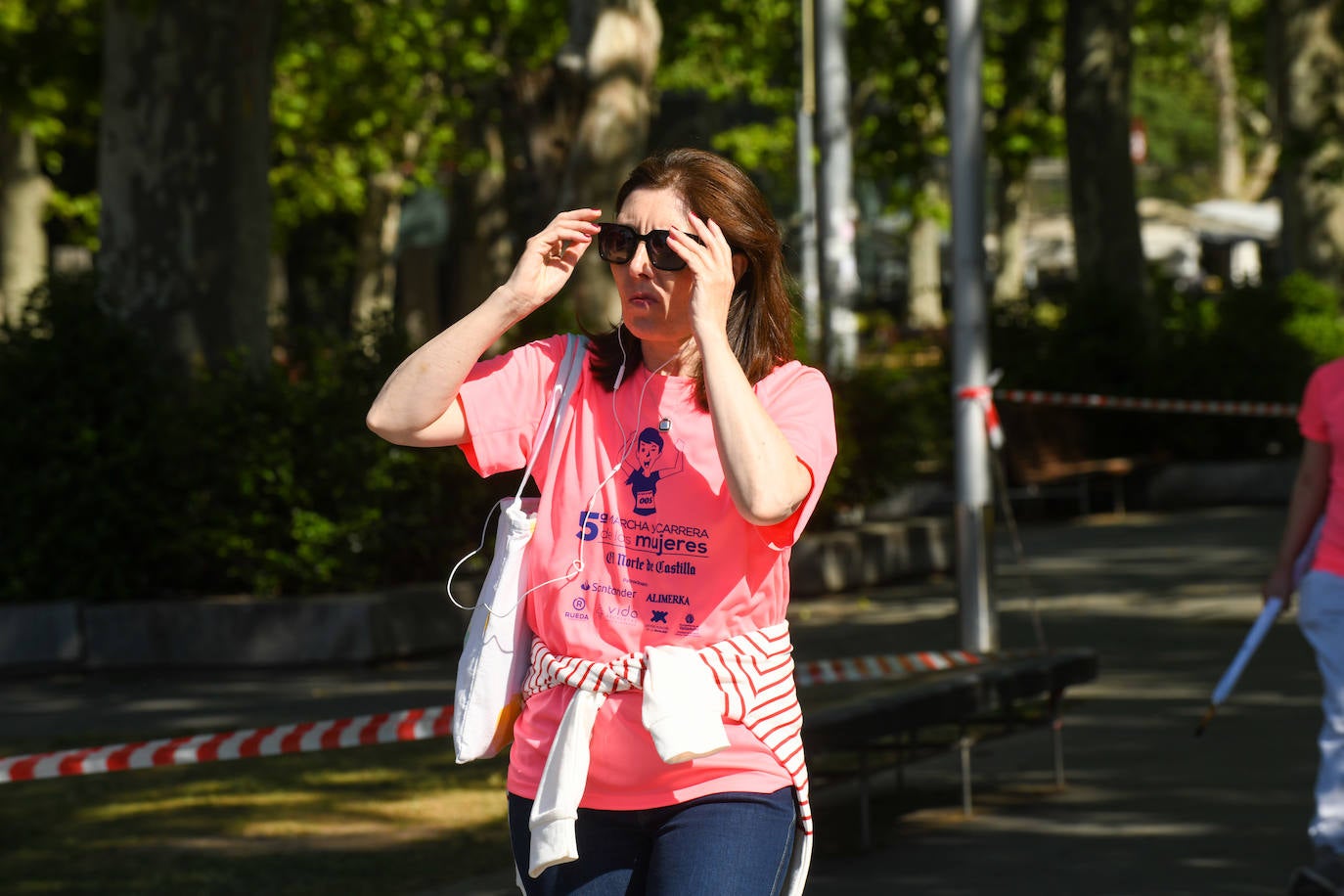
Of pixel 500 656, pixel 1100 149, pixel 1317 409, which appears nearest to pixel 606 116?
pixel 1317 409

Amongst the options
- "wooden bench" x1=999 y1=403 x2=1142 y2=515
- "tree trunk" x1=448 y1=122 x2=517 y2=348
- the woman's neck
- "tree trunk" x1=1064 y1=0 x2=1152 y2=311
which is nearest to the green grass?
the woman's neck

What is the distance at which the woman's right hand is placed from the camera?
10.1ft

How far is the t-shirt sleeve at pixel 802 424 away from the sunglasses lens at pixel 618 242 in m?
0.31

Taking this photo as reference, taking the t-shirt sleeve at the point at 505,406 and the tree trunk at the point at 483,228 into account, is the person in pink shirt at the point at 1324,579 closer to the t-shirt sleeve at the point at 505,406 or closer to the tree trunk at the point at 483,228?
the t-shirt sleeve at the point at 505,406

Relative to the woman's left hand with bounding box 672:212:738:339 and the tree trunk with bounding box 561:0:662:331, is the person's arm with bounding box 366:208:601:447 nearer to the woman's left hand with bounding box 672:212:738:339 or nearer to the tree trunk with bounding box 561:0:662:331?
the woman's left hand with bounding box 672:212:738:339

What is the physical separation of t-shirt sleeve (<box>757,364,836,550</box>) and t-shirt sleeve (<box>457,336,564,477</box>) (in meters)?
0.38

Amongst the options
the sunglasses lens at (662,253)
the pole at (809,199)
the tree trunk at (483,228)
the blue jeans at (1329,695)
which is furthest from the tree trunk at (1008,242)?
the sunglasses lens at (662,253)

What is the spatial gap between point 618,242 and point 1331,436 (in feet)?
10.7

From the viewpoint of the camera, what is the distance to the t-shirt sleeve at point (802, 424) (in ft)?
9.73

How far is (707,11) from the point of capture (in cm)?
2500

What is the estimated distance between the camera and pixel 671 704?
2844 millimetres

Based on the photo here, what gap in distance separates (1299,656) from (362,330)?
552 cm

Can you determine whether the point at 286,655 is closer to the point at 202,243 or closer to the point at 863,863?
the point at 202,243

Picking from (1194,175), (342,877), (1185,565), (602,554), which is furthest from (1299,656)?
(1194,175)
